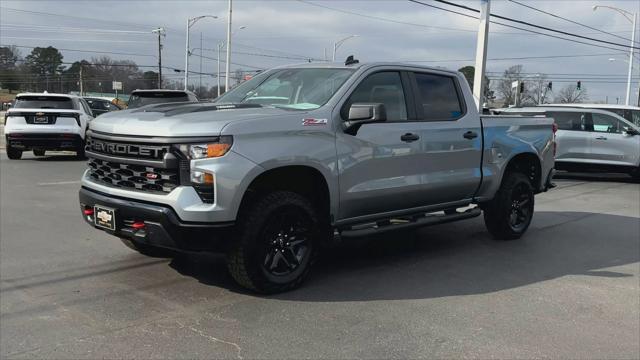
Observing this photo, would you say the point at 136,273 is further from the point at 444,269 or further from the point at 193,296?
the point at 444,269

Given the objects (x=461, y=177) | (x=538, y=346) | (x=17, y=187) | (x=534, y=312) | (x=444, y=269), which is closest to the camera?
(x=538, y=346)

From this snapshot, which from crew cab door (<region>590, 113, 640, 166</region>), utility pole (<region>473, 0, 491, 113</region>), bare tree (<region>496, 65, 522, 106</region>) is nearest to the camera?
crew cab door (<region>590, 113, 640, 166</region>)

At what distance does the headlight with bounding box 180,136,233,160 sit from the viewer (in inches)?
171

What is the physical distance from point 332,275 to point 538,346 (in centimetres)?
209

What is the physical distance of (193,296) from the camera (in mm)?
4816

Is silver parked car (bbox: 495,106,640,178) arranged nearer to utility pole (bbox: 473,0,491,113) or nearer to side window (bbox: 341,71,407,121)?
utility pole (bbox: 473,0,491,113)

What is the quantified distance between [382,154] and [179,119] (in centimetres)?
197

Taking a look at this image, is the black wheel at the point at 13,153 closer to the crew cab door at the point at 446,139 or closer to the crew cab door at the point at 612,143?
the crew cab door at the point at 446,139

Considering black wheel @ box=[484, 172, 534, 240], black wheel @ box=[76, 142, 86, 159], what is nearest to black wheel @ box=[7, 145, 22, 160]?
black wheel @ box=[76, 142, 86, 159]

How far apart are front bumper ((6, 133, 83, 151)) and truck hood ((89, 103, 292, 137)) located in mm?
11247

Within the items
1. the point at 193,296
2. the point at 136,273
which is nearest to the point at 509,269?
the point at 193,296


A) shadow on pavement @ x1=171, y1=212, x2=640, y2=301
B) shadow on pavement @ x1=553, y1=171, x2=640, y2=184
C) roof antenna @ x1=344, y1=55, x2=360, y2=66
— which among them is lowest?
shadow on pavement @ x1=553, y1=171, x2=640, y2=184

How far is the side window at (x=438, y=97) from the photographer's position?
20.5 feet

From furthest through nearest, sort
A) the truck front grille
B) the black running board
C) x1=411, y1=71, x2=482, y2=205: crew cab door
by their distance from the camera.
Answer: x1=411, y1=71, x2=482, y2=205: crew cab door, the black running board, the truck front grille
